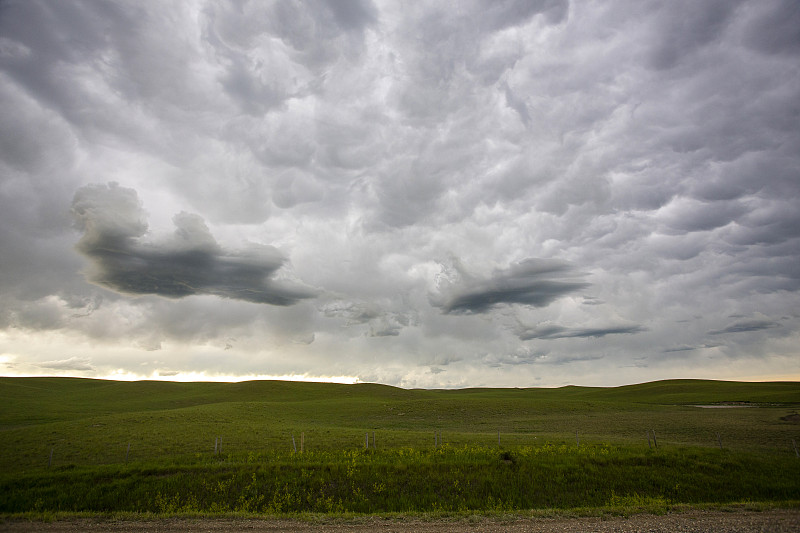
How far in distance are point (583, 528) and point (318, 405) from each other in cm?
8257

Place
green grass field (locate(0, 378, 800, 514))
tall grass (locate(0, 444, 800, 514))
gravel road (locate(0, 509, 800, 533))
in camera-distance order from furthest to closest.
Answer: green grass field (locate(0, 378, 800, 514)) < tall grass (locate(0, 444, 800, 514)) < gravel road (locate(0, 509, 800, 533))

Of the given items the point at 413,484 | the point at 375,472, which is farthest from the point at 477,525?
the point at 375,472

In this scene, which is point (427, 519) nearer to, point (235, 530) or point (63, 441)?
point (235, 530)

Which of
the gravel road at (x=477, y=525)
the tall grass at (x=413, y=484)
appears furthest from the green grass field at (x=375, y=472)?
the gravel road at (x=477, y=525)

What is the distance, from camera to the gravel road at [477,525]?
14703 millimetres

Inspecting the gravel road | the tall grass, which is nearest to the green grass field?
the tall grass

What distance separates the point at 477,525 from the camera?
52.0 feet

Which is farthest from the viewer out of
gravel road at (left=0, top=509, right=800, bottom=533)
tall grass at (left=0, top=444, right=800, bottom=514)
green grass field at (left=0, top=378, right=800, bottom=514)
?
green grass field at (left=0, top=378, right=800, bottom=514)

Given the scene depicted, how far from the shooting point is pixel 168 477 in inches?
930

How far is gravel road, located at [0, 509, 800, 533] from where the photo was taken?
14703 mm

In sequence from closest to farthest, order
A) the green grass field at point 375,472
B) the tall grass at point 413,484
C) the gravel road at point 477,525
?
the gravel road at point 477,525 < the tall grass at point 413,484 < the green grass field at point 375,472

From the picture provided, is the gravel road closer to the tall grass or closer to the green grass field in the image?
the green grass field

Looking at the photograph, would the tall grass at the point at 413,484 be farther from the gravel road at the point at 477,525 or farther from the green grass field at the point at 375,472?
the gravel road at the point at 477,525

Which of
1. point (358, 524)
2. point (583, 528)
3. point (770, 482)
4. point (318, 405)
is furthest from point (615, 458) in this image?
point (318, 405)
